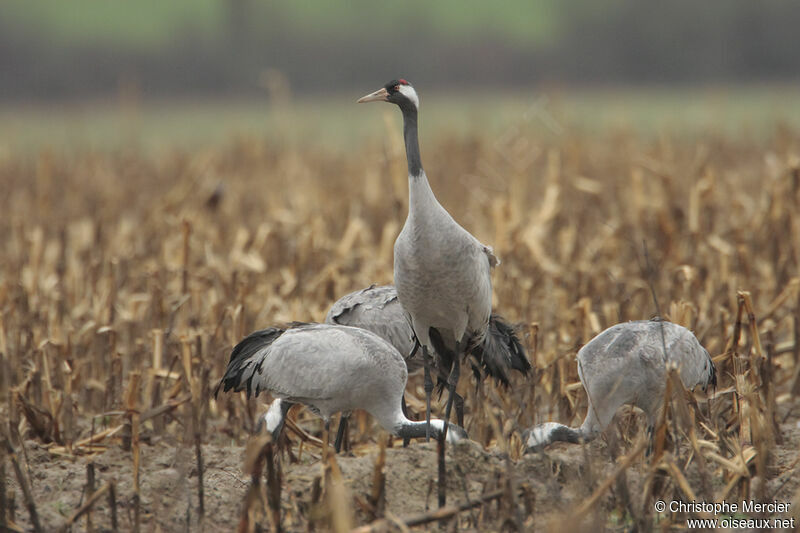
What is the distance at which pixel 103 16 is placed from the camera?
21.5 meters

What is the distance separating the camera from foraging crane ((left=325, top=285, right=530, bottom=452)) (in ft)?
14.8

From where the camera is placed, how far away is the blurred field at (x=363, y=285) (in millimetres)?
3260

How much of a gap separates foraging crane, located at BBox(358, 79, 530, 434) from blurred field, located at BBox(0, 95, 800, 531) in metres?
0.30

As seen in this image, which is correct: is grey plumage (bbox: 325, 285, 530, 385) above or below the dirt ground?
above

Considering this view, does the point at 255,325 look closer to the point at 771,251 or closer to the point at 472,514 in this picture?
the point at 472,514

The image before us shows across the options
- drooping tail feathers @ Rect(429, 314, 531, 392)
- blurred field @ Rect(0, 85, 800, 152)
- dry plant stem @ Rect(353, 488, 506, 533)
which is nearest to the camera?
dry plant stem @ Rect(353, 488, 506, 533)

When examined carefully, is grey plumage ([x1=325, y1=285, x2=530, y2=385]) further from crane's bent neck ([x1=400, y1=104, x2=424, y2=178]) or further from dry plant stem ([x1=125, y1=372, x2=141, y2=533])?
dry plant stem ([x1=125, y1=372, x2=141, y2=533])

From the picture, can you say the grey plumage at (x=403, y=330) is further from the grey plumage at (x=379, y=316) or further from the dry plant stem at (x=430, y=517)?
the dry plant stem at (x=430, y=517)

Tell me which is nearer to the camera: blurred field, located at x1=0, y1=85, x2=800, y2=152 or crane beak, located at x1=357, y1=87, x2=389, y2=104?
crane beak, located at x1=357, y1=87, x2=389, y2=104

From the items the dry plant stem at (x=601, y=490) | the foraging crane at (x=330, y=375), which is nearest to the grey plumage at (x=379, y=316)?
the foraging crane at (x=330, y=375)

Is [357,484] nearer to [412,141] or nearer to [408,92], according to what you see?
[412,141]

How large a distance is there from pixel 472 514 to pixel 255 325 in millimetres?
2405

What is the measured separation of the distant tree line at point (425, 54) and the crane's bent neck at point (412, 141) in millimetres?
15724

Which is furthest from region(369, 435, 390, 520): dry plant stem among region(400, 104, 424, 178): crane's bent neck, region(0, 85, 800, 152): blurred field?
region(0, 85, 800, 152): blurred field
